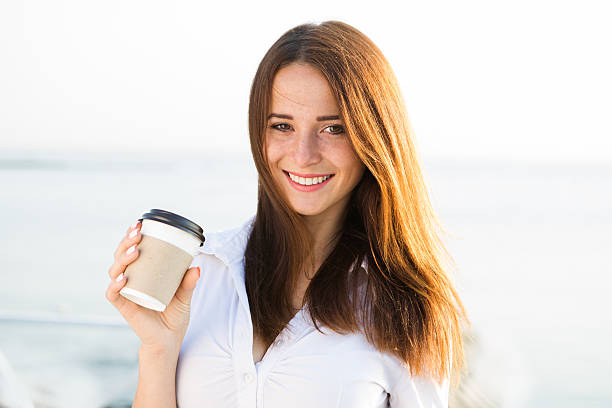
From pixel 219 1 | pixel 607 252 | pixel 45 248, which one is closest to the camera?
pixel 45 248

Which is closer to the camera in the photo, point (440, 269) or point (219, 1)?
point (440, 269)

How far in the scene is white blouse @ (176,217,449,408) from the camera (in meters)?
1.68

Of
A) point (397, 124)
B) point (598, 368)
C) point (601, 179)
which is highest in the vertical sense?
point (397, 124)

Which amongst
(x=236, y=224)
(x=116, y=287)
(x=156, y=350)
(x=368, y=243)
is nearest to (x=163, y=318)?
(x=156, y=350)

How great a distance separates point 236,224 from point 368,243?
9.30 meters

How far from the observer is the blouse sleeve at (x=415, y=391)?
5.71ft

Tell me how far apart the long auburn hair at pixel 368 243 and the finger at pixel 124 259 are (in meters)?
0.48

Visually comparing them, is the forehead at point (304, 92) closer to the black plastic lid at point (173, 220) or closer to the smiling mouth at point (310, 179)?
the smiling mouth at point (310, 179)

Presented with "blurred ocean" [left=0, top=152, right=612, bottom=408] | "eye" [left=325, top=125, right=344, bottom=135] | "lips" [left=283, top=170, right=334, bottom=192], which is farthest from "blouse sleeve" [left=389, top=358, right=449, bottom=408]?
"eye" [left=325, top=125, right=344, bottom=135]

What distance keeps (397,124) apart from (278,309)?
0.65m

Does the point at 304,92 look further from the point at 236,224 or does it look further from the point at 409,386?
the point at 236,224

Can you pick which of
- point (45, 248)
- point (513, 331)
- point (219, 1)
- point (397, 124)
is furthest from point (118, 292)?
point (219, 1)

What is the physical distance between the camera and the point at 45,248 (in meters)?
9.34

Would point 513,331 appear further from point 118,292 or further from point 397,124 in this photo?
point 118,292
